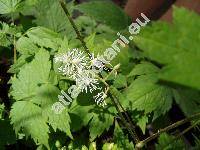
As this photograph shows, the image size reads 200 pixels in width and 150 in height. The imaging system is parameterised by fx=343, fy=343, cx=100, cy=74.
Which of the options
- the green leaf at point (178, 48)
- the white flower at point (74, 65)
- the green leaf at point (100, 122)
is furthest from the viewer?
the green leaf at point (100, 122)

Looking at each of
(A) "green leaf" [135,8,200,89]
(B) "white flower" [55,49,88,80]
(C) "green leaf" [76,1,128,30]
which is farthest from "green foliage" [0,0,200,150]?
(A) "green leaf" [135,8,200,89]

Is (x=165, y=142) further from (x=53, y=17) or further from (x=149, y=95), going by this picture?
(x=53, y=17)

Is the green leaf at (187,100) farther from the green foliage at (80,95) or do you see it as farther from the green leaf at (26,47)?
the green leaf at (26,47)

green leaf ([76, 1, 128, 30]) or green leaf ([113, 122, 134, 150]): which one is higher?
green leaf ([76, 1, 128, 30])

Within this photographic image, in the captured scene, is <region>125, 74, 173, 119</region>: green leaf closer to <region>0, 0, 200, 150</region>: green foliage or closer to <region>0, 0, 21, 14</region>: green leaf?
<region>0, 0, 200, 150</region>: green foliage

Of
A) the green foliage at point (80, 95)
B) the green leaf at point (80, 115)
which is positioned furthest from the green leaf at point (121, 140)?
the green leaf at point (80, 115)

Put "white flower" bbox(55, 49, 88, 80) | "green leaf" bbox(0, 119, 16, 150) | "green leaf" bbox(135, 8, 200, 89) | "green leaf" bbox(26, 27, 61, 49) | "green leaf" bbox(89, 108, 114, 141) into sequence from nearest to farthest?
"green leaf" bbox(135, 8, 200, 89) → "white flower" bbox(55, 49, 88, 80) → "green leaf" bbox(89, 108, 114, 141) → "green leaf" bbox(26, 27, 61, 49) → "green leaf" bbox(0, 119, 16, 150)
